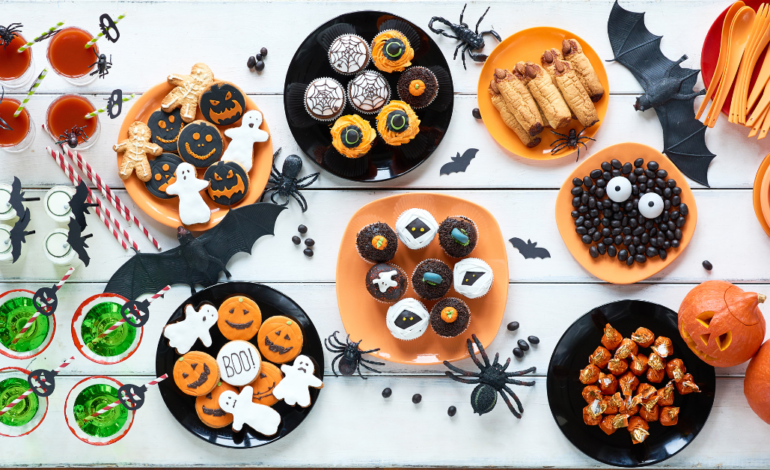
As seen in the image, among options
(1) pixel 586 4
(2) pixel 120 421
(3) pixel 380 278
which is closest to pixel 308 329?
(3) pixel 380 278

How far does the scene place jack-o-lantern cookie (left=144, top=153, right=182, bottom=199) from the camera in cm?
266

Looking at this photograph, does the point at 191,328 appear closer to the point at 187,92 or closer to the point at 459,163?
the point at 187,92

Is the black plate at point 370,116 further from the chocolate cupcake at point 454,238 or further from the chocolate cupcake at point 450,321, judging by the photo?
the chocolate cupcake at point 450,321

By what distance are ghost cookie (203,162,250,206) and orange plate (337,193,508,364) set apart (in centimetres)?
57

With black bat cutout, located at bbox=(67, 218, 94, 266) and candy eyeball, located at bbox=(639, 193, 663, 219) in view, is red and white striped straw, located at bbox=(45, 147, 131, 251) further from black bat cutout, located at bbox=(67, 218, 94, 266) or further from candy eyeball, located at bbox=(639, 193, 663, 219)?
candy eyeball, located at bbox=(639, 193, 663, 219)

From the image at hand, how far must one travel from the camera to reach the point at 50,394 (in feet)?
8.68

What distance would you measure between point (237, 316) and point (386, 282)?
0.80 meters

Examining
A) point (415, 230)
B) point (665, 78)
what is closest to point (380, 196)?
point (415, 230)

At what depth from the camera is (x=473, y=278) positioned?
2.53 meters

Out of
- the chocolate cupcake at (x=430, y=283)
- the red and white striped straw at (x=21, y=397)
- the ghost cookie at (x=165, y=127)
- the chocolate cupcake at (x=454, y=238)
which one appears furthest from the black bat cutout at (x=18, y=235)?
the chocolate cupcake at (x=454, y=238)

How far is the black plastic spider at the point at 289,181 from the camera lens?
271 cm

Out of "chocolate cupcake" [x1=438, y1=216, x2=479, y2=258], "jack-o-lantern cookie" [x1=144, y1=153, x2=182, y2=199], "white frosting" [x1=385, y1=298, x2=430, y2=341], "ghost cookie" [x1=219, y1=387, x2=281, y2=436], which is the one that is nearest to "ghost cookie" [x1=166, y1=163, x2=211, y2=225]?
"jack-o-lantern cookie" [x1=144, y1=153, x2=182, y2=199]

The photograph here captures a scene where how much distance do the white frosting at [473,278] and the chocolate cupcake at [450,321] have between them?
0.23 feet

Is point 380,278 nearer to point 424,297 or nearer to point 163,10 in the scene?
point 424,297
